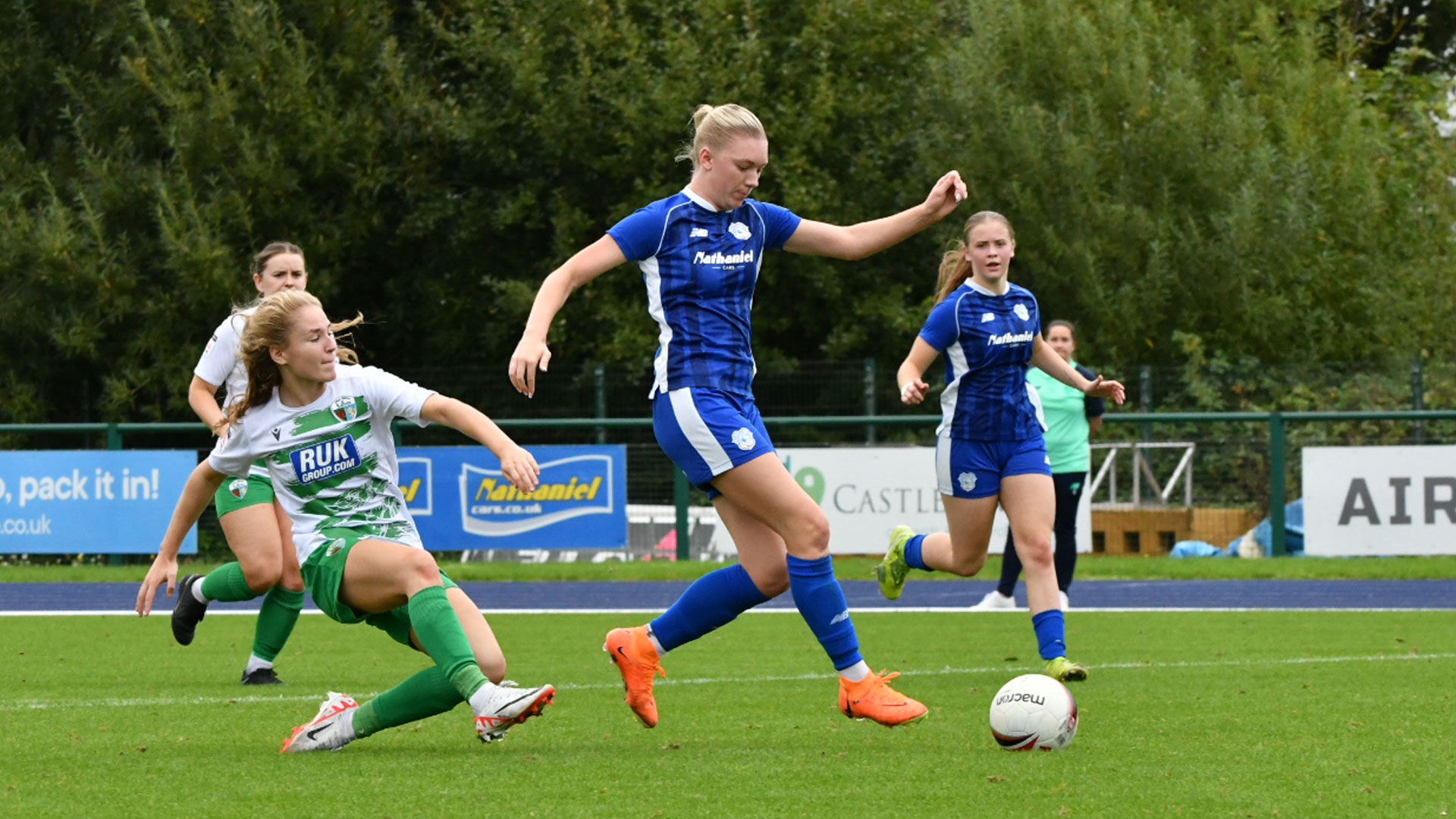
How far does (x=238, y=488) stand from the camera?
23.6 ft

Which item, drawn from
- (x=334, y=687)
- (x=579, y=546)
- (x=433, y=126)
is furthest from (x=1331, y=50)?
(x=334, y=687)

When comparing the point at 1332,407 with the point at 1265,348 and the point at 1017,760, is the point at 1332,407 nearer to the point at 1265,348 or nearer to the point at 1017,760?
the point at 1265,348

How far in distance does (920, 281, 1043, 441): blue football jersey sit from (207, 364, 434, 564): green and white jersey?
2941 mm

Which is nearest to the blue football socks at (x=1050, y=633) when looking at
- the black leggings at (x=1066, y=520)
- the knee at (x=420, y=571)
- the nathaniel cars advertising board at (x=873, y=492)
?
the black leggings at (x=1066, y=520)

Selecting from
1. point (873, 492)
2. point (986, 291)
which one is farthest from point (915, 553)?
point (873, 492)

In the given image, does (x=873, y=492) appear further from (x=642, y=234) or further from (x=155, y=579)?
(x=155, y=579)

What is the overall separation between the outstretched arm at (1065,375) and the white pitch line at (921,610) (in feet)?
11.4

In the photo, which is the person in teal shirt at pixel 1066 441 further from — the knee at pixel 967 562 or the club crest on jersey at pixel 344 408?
the club crest on jersey at pixel 344 408

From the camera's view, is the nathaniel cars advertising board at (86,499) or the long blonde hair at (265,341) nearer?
the long blonde hair at (265,341)

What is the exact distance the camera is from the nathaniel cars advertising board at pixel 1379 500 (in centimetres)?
1470

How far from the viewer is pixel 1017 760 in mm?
5199

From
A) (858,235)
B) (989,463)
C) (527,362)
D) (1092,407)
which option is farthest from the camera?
(1092,407)

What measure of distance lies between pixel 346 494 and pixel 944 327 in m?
3.14

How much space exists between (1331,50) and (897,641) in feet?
72.2
